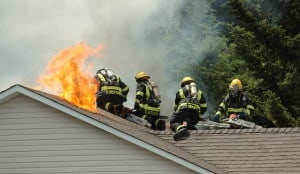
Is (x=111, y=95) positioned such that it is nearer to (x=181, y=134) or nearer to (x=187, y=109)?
(x=187, y=109)

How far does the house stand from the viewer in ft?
58.5

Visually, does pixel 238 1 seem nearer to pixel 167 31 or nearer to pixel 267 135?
pixel 167 31

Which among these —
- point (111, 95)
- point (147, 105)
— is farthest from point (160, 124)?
point (111, 95)

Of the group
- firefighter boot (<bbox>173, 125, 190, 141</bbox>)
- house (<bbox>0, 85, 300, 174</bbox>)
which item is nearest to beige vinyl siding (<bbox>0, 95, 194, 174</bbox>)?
house (<bbox>0, 85, 300, 174</bbox>)

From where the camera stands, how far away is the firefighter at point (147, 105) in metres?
21.9

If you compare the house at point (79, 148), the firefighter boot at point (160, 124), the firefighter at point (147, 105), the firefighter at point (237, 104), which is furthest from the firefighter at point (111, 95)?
the house at point (79, 148)

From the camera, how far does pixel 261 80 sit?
114ft

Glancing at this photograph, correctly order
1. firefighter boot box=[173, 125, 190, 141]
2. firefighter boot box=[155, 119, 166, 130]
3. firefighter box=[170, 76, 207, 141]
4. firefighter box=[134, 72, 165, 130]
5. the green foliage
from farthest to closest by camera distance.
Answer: the green foliage → firefighter boot box=[155, 119, 166, 130] → firefighter box=[134, 72, 165, 130] → firefighter box=[170, 76, 207, 141] → firefighter boot box=[173, 125, 190, 141]

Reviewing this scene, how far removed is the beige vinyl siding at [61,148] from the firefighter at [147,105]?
3901 millimetres

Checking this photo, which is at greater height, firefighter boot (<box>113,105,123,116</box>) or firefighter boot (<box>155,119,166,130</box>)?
firefighter boot (<box>113,105,123,116</box>)

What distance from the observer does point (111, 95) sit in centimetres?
2194

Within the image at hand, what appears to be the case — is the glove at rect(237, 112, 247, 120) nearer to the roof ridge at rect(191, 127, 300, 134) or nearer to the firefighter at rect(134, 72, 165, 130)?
the roof ridge at rect(191, 127, 300, 134)

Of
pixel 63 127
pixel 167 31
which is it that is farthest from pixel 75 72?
pixel 167 31

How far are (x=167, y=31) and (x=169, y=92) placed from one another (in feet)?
9.94
